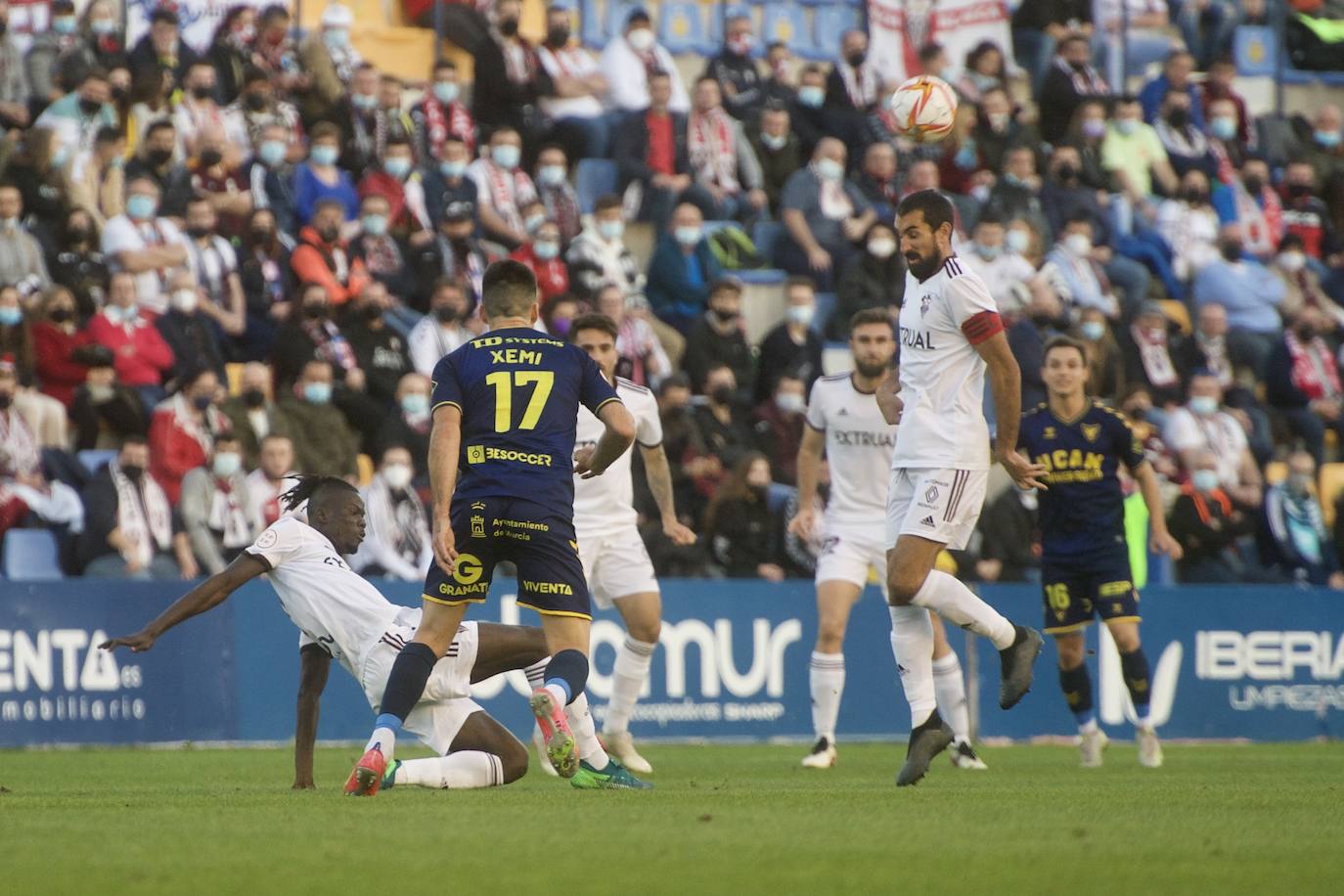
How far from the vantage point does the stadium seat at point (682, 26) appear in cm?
2433

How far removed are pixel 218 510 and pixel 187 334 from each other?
1865 millimetres

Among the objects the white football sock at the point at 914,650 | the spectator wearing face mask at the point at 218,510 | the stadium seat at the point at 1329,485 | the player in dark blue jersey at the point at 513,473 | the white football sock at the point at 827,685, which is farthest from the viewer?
the stadium seat at the point at 1329,485

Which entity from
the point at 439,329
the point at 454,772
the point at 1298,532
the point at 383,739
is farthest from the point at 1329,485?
the point at 383,739

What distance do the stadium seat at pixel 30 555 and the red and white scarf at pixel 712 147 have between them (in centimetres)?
856

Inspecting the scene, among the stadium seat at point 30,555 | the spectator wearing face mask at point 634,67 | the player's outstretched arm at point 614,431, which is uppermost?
the spectator wearing face mask at point 634,67

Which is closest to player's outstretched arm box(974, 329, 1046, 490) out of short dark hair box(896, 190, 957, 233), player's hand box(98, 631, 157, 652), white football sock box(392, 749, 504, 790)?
short dark hair box(896, 190, 957, 233)

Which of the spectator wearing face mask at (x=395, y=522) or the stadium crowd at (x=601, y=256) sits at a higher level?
the stadium crowd at (x=601, y=256)

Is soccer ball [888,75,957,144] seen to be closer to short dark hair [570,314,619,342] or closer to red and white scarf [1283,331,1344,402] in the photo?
short dark hair [570,314,619,342]

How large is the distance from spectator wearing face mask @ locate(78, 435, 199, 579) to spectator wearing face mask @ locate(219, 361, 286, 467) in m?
0.96

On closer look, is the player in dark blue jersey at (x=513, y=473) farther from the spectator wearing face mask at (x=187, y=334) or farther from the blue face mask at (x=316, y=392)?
the spectator wearing face mask at (x=187, y=334)

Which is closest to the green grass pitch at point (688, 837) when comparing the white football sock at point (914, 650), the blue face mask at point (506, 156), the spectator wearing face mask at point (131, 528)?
the white football sock at point (914, 650)

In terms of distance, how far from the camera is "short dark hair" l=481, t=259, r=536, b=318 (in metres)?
8.98

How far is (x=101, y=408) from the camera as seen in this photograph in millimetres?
16516

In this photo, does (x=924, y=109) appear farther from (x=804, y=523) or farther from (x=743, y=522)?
(x=743, y=522)
